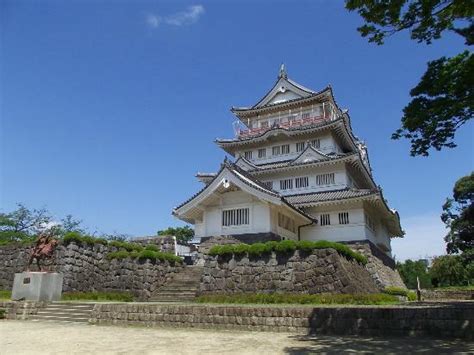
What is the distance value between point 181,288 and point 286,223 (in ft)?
26.2

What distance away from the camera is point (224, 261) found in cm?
1761

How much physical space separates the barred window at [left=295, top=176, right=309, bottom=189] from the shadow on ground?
19.8 m

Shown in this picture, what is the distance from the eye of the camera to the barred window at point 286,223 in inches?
909

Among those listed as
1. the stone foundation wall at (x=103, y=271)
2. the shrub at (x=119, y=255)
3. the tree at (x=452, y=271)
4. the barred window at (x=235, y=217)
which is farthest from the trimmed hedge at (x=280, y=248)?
the tree at (x=452, y=271)

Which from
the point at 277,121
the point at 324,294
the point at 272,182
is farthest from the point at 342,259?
the point at 277,121

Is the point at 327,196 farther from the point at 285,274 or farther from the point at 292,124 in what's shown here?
the point at 285,274

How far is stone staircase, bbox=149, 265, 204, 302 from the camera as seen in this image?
1823cm

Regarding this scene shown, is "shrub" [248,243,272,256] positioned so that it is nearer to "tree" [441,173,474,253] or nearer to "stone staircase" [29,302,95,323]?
"stone staircase" [29,302,95,323]

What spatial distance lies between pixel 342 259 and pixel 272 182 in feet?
43.4

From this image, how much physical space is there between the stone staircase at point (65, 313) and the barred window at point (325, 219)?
16.6 meters

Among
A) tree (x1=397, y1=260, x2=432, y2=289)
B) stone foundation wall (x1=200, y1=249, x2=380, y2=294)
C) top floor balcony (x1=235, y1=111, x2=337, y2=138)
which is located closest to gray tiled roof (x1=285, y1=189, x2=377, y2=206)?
top floor balcony (x1=235, y1=111, x2=337, y2=138)

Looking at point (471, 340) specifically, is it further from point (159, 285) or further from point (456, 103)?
point (159, 285)

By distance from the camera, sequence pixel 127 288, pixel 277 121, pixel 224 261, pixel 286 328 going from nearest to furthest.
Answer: pixel 286 328 < pixel 224 261 < pixel 127 288 < pixel 277 121

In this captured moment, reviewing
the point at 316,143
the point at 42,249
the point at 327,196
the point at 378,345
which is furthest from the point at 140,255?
the point at 316,143
